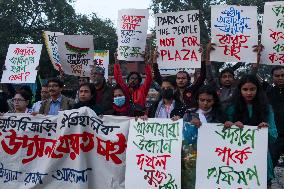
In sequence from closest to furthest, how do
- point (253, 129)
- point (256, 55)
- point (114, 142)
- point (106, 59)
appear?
point (253, 129), point (114, 142), point (256, 55), point (106, 59)

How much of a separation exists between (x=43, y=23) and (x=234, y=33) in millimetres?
29957

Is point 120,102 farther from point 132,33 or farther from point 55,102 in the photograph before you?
point 132,33

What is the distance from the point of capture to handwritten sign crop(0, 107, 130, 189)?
5.45 meters

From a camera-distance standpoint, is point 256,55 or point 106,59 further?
point 106,59

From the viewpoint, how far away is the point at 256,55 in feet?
22.3

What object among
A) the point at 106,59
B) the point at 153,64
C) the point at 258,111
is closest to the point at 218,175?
the point at 258,111

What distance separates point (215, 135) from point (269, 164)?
720mm

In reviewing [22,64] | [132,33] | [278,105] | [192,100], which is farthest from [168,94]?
[22,64]

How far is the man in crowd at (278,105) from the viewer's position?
592 centimetres

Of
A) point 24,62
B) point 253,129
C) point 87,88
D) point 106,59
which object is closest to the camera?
point 253,129

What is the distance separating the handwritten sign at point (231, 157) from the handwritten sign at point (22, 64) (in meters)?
4.43

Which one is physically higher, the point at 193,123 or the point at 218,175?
the point at 193,123

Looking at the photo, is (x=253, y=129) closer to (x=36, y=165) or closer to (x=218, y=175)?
(x=218, y=175)

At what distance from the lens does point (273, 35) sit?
686 cm
